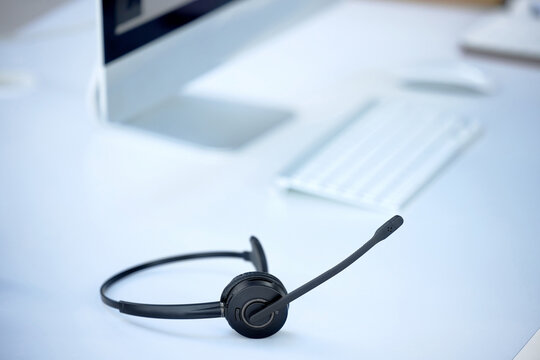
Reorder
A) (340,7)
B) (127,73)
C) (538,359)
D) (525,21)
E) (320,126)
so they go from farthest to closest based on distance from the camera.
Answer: (340,7), (525,21), (320,126), (127,73), (538,359)

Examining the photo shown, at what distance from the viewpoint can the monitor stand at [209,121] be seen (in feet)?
3.28

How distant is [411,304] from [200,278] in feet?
0.63

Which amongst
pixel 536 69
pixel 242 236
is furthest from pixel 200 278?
pixel 536 69

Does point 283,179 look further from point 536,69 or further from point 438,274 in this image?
point 536,69

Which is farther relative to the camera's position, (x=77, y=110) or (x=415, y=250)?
(x=77, y=110)

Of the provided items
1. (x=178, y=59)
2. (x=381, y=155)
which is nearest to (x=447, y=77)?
(x=381, y=155)

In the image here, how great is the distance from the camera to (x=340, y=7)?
1.51 metres

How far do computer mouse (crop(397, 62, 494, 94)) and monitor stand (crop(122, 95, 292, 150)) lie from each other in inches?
8.4

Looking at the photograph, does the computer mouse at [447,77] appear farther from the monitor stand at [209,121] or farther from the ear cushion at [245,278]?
the ear cushion at [245,278]

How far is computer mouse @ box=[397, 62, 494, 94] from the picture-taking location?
114 centimetres

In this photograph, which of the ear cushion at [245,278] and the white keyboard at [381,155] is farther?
the white keyboard at [381,155]

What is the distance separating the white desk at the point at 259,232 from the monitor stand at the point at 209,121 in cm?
2

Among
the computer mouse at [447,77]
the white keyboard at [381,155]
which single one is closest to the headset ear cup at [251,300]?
the white keyboard at [381,155]

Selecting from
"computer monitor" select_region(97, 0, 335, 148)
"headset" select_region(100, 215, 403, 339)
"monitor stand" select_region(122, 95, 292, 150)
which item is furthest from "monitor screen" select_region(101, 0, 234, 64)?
"headset" select_region(100, 215, 403, 339)
